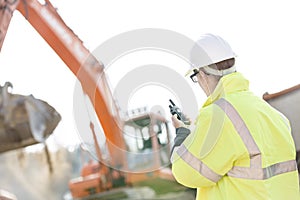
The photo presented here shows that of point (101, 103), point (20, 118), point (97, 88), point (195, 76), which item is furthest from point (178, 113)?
point (101, 103)

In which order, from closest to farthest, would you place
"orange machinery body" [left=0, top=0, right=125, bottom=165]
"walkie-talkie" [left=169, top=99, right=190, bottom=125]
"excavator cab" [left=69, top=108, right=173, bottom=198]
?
"walkie-talkie" [left=169, top=99, right=190, bottom=125] → "orange machinery body" [left=0, top=0, right=125, bottom=165] → "excavator cab" [left=69, top=108, right=173, bottom=198]

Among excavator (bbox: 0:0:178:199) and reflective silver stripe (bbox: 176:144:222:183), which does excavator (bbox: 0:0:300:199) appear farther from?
reflective silver stripe (bbox: 176:144:222:183)

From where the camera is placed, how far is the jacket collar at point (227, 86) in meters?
3.06

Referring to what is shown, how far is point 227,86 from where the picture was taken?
306 cm

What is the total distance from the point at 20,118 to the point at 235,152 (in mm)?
1894

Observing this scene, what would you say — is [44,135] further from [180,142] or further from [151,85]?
[180,142]

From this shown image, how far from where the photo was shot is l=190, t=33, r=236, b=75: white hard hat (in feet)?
10.2

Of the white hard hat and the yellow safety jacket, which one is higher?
the white hard hat

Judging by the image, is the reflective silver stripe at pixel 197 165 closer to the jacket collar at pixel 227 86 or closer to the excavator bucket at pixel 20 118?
the jacket collar at pixel 227 86

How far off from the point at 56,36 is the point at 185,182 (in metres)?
5.23

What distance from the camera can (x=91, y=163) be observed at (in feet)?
39.1

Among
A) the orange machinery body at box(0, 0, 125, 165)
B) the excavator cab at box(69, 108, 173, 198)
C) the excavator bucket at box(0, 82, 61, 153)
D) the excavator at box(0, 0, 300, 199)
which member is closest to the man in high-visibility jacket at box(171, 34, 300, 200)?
the excavator bucket at box(0, 82, 61, 153)

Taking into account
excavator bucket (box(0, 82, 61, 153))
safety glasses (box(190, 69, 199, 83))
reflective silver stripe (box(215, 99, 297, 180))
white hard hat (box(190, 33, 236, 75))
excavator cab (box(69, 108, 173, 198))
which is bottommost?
excavator cab (box(69, 108, 173, 198))

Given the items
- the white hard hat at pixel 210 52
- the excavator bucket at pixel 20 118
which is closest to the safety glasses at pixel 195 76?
the white hard hat at pixel 210 52
